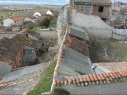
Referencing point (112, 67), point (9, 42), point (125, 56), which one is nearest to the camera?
point (112, 67)

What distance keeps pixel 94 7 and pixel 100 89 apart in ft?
59.0

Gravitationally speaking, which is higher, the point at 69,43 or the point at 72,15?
the point at 72,15

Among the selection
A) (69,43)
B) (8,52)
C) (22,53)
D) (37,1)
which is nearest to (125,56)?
(69,43)

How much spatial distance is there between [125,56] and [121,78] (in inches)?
261

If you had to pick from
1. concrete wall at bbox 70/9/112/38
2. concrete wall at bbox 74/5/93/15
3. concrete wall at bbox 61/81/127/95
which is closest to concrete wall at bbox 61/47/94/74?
concrete wall at bbox 61/81/127/95

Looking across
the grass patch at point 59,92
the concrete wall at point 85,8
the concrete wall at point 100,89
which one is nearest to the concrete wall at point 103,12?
the concrete wall at point 85,8

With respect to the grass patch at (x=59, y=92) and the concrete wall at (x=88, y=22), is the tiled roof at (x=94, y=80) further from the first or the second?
the concrete wall at (x=88, y=22)

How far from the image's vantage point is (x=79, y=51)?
11266 mm

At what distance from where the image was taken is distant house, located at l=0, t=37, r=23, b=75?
16.7 meters

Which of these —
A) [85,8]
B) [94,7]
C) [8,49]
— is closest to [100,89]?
[8,49]

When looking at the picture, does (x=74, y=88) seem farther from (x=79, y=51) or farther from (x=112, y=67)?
(x=79, y=51)

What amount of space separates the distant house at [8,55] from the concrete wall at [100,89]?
11.8 m

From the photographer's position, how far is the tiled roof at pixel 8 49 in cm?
1709

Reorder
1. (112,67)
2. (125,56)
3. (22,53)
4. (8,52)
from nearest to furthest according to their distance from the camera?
1. (112,67)
2. (125,56)
3. (8,52)
4. (22,53)
